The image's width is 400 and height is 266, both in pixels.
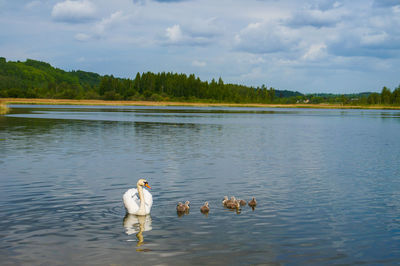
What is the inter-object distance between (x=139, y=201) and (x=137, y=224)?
1397 mm

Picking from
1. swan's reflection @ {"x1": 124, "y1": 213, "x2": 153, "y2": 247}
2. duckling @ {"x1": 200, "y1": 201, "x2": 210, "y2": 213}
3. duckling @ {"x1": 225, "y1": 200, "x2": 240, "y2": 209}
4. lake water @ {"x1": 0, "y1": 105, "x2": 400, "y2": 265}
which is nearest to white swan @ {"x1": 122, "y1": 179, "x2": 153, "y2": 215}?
swan's reflection @ {"x1": 124, "y1": 213, "x2": 153, "y2": 247}

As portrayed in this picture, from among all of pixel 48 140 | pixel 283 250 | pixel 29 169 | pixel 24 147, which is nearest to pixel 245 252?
pixel 283 250

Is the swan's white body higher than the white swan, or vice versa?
the white swan

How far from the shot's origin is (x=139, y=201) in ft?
50.3

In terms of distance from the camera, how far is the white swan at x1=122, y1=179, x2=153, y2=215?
14742 mm

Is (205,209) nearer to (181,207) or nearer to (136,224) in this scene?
(181,207)

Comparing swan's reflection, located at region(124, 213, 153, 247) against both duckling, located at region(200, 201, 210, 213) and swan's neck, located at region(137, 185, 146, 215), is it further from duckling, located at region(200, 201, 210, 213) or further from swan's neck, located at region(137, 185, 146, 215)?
duckling, located at region(200, 201, 210, 213)

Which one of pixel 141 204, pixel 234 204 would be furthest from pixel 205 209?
pixel 141 204

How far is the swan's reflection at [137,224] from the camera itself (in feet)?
43.1

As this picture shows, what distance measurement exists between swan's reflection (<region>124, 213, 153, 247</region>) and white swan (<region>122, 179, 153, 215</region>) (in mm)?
156

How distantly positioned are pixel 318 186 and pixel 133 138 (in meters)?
26.0

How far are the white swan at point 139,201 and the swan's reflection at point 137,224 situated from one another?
156 millimetres

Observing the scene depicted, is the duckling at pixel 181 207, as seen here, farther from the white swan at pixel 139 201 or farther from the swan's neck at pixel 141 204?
the swan's neck at pixel 141 204

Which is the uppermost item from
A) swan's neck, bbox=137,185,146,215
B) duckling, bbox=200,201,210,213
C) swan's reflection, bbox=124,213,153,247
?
swan's neck, bbox=137,185,146,215
